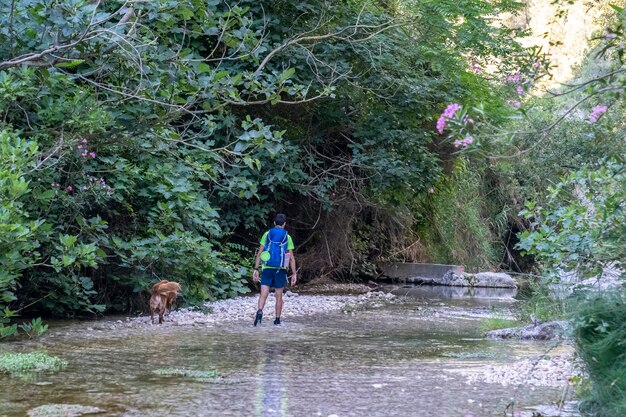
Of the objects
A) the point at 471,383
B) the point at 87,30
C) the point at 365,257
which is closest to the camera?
the point at 471,383

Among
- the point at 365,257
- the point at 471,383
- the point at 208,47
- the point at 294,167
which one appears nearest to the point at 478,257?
the point at 365,257

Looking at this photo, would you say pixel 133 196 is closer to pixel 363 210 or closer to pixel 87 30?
pixel 87 30

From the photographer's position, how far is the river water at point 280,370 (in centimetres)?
805

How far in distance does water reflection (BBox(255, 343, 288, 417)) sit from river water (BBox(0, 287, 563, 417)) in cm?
1

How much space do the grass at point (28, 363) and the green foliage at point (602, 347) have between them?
18.5ft

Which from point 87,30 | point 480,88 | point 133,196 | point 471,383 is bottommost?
point 471,383

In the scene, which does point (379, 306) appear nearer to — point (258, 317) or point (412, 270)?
point (258, 317)

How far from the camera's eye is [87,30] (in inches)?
424

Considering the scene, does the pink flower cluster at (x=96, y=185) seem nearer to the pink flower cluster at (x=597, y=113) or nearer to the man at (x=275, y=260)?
the man at (x=275, y=260)

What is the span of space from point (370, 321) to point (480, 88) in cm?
787

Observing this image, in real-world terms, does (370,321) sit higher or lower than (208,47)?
lower

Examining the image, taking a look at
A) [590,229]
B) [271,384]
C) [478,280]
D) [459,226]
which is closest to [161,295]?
[271,384]

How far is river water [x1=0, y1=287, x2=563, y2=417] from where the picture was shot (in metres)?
8.05

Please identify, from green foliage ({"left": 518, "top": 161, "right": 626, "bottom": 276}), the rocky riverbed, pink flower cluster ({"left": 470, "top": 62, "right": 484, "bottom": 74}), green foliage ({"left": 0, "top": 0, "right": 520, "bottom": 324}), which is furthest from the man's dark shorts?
pink flower cluster ({"left": 470, "top": 62, "right": 484, "bottom": 74})
